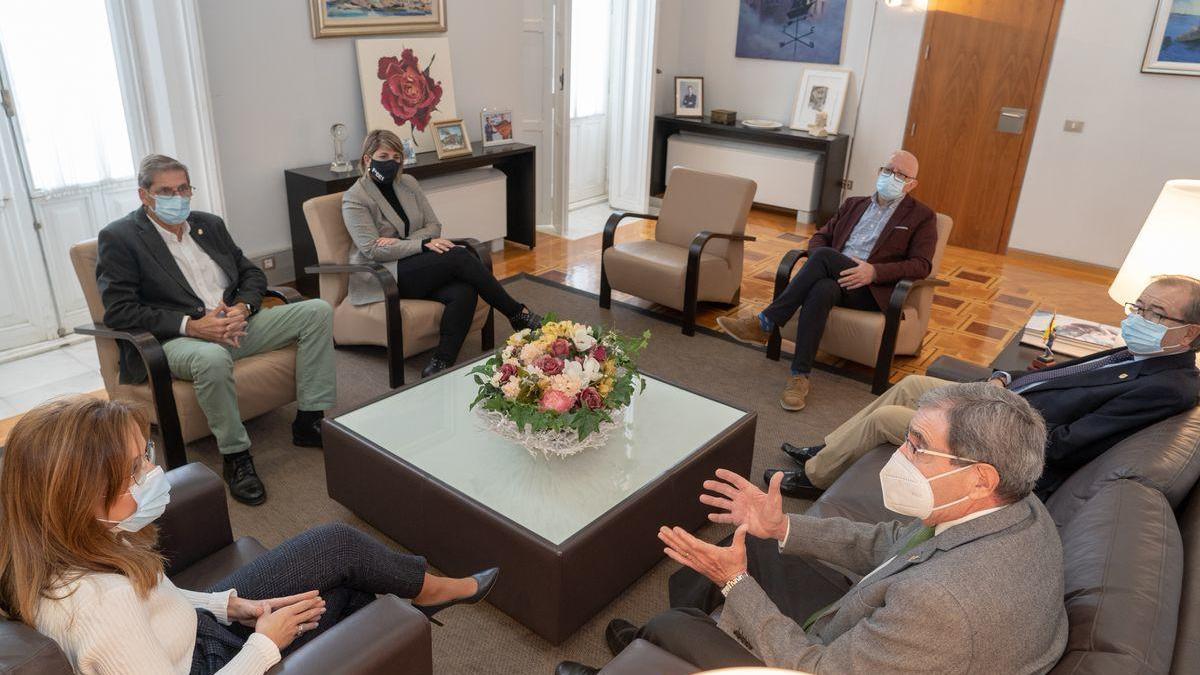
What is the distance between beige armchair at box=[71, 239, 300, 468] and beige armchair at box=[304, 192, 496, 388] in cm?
55

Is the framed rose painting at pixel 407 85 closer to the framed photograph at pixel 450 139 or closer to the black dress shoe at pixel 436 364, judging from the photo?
the framed photograph at pixel 450 139

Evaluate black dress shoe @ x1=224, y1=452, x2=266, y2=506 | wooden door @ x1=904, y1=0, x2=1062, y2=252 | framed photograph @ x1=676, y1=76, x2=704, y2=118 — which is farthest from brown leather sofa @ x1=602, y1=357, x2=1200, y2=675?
framed photograph @ x1=676, y1=76, x2=704, y2=118

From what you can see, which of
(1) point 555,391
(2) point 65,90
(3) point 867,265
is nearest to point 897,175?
(3) point 867,265

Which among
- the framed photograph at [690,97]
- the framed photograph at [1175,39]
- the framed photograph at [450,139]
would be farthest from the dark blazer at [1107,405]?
the framed photograph at [690,97]

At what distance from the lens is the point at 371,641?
1657 mm

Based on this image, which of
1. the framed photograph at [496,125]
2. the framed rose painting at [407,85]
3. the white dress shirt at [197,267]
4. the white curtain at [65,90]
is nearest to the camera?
the white dress shirt at [197,267]

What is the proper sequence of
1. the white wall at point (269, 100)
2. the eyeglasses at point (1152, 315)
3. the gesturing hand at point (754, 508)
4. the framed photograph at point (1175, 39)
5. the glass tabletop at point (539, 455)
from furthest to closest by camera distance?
the framed photograph at point (1175, 39)
the white wall at point (269, 100)
the glass tabletop at point (539, 455)
the eyeglasses at point (1152, 315)
the gesturing hand at point (754, 508)

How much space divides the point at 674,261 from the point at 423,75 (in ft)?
6.80

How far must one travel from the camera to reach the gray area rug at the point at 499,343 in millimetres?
2342

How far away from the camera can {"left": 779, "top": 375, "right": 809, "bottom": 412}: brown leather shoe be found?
3.76 m

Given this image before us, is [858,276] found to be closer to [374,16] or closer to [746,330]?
[746,330]

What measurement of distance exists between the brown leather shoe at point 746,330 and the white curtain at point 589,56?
3.12m

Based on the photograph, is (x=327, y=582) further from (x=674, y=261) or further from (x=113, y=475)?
(x=674, y=261)

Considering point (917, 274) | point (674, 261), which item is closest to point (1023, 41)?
point (917, 274)
